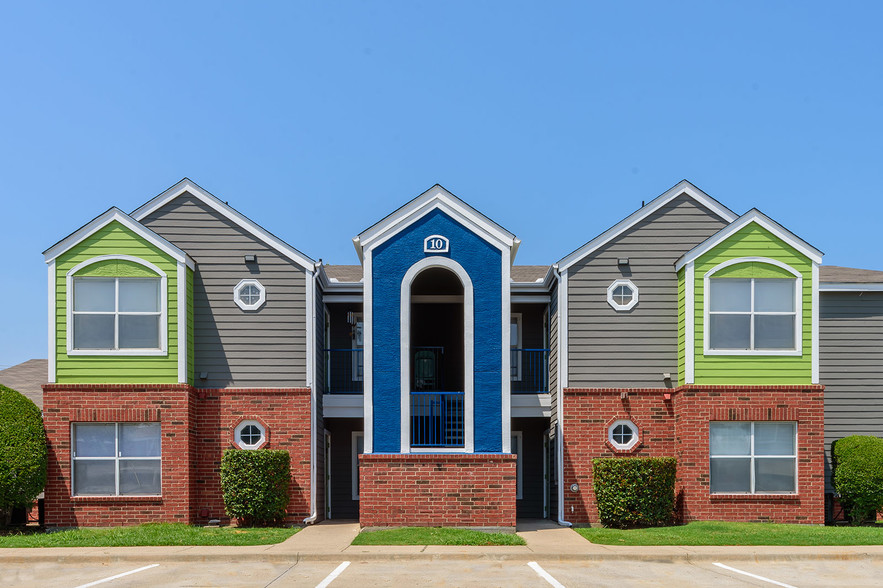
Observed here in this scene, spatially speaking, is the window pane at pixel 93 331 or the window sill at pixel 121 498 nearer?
the window sill at pixel 121 498

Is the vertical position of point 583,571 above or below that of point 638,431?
below

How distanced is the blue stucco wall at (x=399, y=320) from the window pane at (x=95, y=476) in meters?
5.33

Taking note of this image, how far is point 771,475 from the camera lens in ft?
62.7

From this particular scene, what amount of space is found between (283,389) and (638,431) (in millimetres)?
7423

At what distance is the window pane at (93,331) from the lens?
1894 cm

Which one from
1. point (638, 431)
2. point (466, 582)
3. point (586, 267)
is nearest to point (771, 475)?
point (638, 431)

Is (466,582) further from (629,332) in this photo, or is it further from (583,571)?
(629,332)

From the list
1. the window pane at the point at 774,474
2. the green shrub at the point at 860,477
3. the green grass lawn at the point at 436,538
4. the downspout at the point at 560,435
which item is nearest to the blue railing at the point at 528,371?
the downspout at the point at 560,435

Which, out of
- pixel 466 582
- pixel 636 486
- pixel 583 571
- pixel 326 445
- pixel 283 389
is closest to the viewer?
pixel 466 582

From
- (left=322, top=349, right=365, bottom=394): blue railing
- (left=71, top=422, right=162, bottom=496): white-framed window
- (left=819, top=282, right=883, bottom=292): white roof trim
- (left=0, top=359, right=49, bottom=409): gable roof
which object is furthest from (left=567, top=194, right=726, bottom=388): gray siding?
(left=0, top=359, right=49, bottom=409): gable roof

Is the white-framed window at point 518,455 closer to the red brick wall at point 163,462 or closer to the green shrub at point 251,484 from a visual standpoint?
the red brick wall at point 163,462

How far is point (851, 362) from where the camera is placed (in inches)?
827

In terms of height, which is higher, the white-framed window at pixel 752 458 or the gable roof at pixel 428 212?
the gable roof at pixel 428 212

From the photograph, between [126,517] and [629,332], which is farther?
[629,332]
